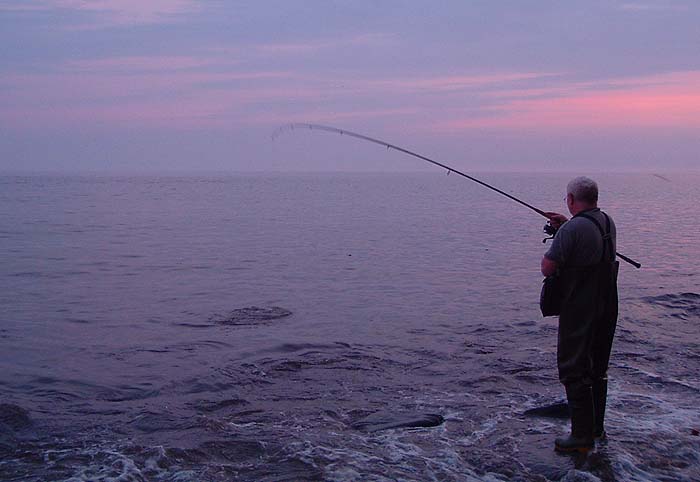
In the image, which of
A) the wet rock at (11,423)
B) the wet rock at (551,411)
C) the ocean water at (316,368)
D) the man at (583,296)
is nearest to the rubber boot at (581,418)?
the man at (583,296)

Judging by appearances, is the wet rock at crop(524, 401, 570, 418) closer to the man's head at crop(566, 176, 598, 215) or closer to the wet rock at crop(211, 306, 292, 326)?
the man's head at crop(566, 176, 598, 215)

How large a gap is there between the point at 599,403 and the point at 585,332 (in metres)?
0.69

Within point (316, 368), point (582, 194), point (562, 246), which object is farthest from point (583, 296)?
point (316, 368)

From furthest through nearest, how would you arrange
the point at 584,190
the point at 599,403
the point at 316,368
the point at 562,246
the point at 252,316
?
the point at 252,316, the point at 316,368, the point at 599,403, the point at 584,190, the point at 562,246

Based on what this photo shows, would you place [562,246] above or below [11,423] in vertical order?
above

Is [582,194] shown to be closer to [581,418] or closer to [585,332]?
[585,332]

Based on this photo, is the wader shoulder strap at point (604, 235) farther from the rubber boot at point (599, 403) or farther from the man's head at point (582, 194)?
the rubber boot at point (599, 403)

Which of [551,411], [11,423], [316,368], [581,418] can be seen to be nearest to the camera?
[581,418]

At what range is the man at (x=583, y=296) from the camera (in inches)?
199

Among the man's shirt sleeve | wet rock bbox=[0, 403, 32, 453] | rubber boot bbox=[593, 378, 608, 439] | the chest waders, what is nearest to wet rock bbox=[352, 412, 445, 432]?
the chest waders

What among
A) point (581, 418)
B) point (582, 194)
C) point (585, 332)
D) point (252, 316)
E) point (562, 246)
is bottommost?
point (252, 316)

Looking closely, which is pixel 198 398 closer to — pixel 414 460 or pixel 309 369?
pixel 309 369

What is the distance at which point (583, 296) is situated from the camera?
5141 millimetres

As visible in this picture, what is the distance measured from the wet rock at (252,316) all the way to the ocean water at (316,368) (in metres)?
0.06
